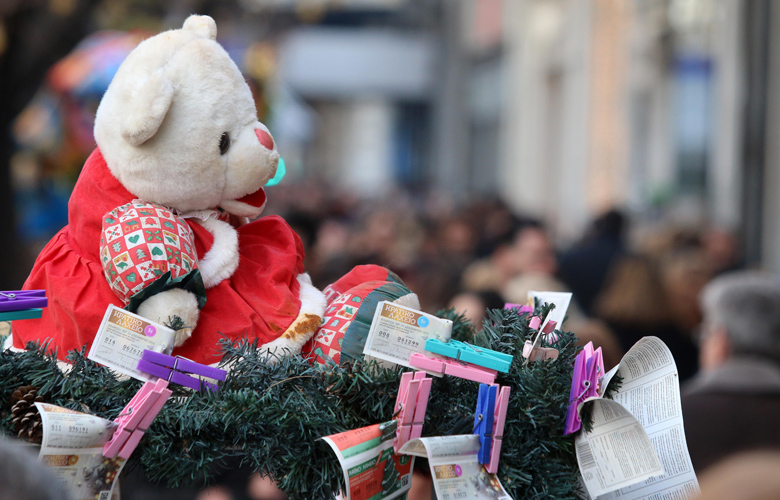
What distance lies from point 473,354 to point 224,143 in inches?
23.2

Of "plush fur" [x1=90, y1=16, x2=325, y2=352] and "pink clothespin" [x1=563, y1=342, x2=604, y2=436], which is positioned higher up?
"plush fur" [x1=90, y1=16, x2=325, y2=352]

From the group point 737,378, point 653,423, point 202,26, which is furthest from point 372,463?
point 737,378

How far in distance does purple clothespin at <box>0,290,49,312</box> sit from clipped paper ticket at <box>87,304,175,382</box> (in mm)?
126

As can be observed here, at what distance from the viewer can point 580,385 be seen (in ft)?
4.21

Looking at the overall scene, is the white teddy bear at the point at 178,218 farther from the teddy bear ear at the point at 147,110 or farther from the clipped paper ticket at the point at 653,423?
the clipped paper ticket at the point at 653,423

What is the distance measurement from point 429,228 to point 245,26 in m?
4.26

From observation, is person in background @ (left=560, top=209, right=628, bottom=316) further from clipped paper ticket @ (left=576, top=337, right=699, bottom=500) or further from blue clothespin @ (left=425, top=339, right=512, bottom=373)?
blue clothespin @ (left=425, top=339, right=512, bottom=373)

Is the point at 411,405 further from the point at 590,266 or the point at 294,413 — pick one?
the point at 590,266

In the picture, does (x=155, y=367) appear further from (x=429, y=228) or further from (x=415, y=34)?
(x=415, y=34)

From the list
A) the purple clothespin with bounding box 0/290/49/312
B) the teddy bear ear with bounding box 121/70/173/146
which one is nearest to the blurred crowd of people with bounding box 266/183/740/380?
the teddy bear ear with bounding box 121/70/173/146

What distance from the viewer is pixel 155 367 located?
1.24 metres

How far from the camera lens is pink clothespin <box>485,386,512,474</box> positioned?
4.08 feet

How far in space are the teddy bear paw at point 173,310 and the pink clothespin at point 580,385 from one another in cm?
60

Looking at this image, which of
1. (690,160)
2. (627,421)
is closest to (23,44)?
(627,421)
